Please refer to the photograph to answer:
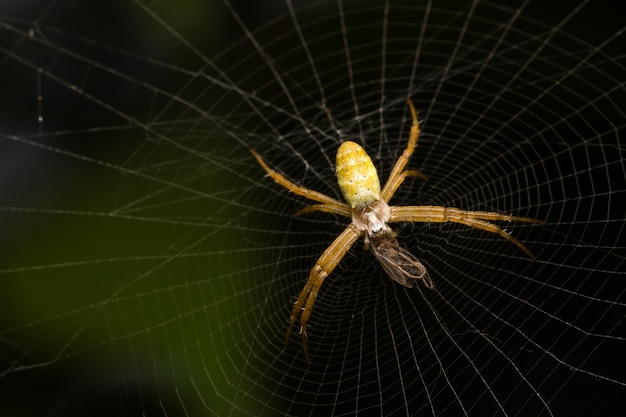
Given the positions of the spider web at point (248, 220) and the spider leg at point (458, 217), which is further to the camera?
the spider leg at point (458, 217)

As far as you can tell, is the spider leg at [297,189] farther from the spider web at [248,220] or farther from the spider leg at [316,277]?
the spider leg at [316,277]

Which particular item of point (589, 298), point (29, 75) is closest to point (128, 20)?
point (29, 75)

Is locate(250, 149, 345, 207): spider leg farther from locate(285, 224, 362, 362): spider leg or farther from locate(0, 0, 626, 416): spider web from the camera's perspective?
locate(285, 224, 362, 362): spider leg

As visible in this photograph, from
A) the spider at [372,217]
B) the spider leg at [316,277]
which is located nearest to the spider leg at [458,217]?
the spider at [372,217]

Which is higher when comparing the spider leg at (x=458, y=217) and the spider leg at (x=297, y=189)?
the spider leg at (x=297, y=189)

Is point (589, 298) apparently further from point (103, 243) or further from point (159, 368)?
point (103, 243)

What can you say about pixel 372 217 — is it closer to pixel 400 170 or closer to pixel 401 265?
pixel 400 170

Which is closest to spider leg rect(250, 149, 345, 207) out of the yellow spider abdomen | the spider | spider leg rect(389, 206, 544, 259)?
the spider
